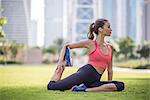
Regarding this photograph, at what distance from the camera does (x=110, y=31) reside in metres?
2.03

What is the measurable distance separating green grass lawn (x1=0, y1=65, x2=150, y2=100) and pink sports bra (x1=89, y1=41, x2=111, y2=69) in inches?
2.1

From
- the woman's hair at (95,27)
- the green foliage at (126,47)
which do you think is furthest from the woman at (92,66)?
the green foliage at (126,47)

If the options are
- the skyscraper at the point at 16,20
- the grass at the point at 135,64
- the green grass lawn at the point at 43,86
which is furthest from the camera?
the grass at the point at 135,64

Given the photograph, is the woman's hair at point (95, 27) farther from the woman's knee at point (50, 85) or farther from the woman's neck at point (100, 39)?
the woman's knee at point (50, 85)

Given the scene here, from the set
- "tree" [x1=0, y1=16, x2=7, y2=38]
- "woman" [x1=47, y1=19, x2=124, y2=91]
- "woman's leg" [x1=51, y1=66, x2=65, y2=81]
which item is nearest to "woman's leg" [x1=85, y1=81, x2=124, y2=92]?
"woman" [x1=47, y1=19, x2=124, y2=91]

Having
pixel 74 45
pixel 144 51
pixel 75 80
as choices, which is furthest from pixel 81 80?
pixel 144 51

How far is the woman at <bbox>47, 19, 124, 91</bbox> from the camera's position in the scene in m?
2.01

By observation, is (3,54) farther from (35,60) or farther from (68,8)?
(68,8)

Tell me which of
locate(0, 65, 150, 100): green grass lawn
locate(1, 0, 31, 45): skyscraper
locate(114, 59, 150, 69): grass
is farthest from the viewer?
locate(114, 59, 150, 69): grass

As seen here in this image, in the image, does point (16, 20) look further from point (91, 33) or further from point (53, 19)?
point (91, 33)

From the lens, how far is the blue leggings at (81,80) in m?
2.01

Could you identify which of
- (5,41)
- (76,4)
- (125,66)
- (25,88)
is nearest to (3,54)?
(5,41)

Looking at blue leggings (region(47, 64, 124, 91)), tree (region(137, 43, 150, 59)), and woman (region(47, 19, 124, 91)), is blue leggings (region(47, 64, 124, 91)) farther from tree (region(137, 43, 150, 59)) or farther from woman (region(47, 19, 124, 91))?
tree (region(137, 43, 150, 59))

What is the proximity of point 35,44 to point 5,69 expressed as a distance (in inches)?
6.3
